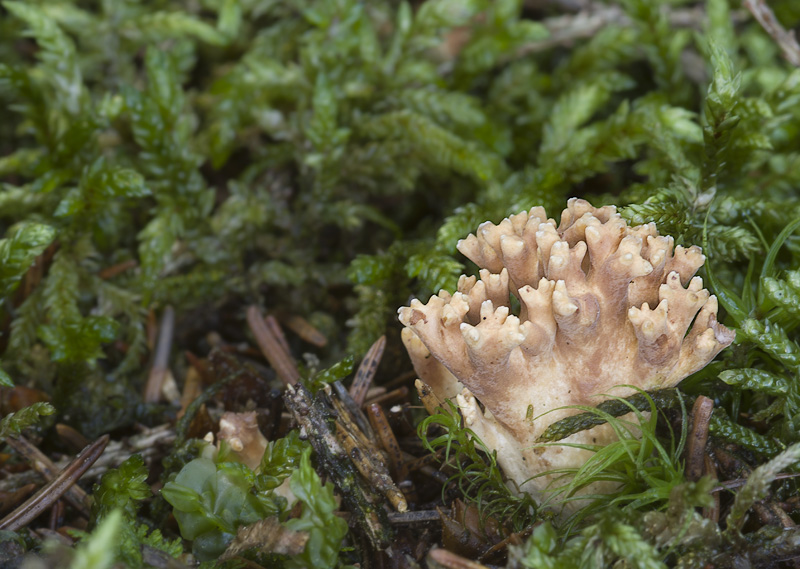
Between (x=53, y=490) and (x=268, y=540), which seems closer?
(x=268, y=540)

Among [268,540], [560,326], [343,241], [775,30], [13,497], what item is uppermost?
[775,30]

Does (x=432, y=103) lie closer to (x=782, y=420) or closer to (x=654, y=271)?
(x=654, y=271)

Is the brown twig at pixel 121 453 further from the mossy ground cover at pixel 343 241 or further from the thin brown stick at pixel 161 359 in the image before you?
the thin brown stick at pixel 161 359

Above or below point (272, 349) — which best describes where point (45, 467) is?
below

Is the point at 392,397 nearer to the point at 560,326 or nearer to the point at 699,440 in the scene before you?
the point at 560,326

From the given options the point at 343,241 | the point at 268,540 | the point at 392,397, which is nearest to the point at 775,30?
the point at 343,241
